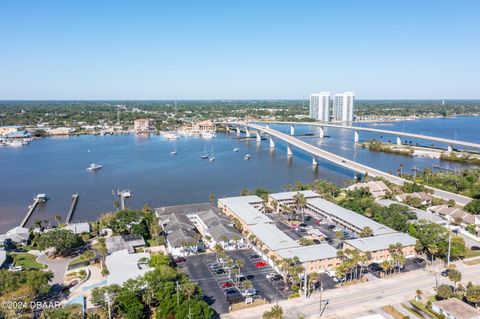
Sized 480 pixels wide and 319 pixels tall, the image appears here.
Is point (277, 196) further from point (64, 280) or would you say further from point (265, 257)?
point (64, 280)

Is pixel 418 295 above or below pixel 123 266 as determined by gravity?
below

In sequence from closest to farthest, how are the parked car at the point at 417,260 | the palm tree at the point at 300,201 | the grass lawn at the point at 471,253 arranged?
1. the parked car at the point at 417,260
2. the grass lawn at the point at 471,253
3. the palm tree at the point at 300,201

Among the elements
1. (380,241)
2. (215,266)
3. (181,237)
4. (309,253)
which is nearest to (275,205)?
(181,237)

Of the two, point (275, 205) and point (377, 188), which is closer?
point (275, 205)

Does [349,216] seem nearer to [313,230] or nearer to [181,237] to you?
[313,230]

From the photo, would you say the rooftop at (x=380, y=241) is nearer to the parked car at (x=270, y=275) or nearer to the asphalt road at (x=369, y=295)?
the asphalt road at (x=369, y=295)

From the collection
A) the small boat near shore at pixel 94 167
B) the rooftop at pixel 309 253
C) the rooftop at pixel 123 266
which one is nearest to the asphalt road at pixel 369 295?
the rooftop at pixel 309 253

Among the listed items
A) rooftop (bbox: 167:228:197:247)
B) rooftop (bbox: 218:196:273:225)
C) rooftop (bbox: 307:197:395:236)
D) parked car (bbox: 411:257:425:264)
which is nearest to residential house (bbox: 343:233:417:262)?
parked car (bbox: 411:257:425:264)

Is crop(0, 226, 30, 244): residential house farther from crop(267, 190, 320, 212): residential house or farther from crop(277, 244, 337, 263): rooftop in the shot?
crop(267, 190, 320, 212): residential house
